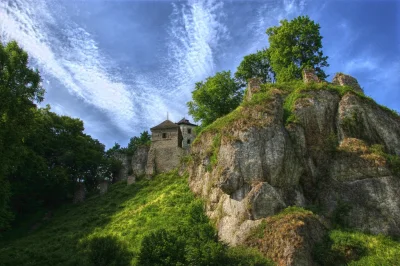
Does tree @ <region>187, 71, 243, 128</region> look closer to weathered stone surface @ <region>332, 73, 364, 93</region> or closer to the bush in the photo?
weathered stone surface @ <region>332, 73, 364, 93</region>

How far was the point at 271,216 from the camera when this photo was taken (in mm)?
20703

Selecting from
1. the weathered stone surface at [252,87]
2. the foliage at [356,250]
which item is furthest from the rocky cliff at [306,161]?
the weathered stone surface at [252,87]

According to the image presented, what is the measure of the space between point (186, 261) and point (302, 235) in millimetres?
5734

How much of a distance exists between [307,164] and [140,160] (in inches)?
928

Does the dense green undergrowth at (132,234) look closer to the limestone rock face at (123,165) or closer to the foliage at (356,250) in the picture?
the foliage at (356,250)

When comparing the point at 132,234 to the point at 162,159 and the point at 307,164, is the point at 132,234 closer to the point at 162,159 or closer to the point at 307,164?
the point at 307,164

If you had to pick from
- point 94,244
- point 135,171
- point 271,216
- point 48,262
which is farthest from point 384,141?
point 135,171

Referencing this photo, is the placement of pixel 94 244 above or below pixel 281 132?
below

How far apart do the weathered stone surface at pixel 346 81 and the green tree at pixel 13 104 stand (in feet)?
78.5

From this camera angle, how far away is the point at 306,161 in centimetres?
2469

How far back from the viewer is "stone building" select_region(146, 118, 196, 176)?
4147 centimetres

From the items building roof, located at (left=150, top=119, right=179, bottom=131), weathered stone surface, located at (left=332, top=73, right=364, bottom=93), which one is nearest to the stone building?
building roof, located at (left=150, top=119, right=179, bottom=131)

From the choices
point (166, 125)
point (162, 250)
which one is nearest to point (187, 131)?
point (166, 125)

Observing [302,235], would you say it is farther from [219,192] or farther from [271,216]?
[219,192]
